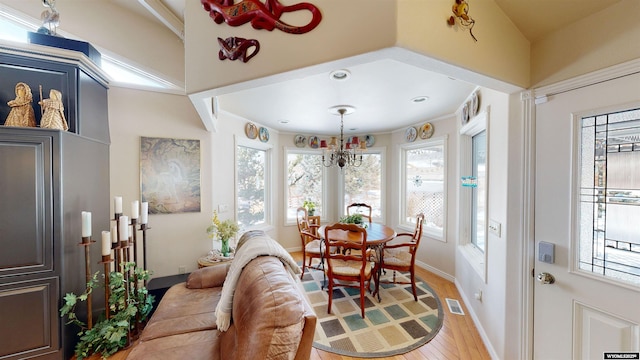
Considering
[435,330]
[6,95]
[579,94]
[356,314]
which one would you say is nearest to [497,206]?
[579,94]

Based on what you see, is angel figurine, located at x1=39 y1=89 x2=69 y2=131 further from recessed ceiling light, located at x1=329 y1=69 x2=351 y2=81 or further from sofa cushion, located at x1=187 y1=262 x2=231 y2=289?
recessed ceiling light, located at x1=329 y1=69 x2=351 y2=81

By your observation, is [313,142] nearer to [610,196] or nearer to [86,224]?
[86,224]

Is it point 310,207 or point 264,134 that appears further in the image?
point 310,207

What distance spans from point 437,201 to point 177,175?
3841 millimetres

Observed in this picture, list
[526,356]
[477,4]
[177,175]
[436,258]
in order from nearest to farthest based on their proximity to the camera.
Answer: [477,4] → [526,356] → [177,175] → [436,258]

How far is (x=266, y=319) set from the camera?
3.40 feet

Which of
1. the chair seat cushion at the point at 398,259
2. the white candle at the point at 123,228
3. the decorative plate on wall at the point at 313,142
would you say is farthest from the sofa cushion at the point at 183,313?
the decorative plate on wall at the point at 313,142

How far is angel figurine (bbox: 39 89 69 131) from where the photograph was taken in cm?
173

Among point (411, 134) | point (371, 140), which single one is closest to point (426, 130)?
point (411, 134)

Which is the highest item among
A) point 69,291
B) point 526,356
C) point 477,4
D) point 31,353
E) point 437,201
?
Result: point 477,4

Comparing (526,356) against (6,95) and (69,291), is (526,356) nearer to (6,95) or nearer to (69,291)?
(69,291)

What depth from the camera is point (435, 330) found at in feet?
7.25

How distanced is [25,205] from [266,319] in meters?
2.17

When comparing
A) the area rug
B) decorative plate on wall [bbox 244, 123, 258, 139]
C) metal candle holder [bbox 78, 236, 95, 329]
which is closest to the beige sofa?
metal candle holder [bbox 78, 236, 95, 329]
